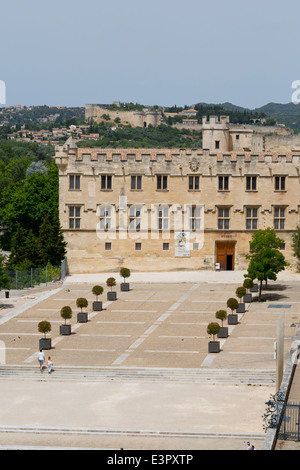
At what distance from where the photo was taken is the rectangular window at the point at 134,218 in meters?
79.8

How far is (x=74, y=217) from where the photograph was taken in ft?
262

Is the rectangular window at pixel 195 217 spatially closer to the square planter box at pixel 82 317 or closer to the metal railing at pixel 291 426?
the square planter box at pixel 82 317

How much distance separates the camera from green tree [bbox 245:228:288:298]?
230ft

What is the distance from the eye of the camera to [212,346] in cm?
5450

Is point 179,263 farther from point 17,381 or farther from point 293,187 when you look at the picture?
point 17,381

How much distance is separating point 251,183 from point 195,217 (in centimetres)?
538

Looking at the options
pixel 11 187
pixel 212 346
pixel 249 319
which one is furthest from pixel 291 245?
pixel 11 187

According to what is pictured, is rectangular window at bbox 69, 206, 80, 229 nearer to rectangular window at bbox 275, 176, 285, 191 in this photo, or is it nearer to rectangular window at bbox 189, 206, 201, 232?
rectangular window at bbox 189, 206, 201, 232

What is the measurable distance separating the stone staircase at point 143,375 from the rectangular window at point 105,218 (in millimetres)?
29254

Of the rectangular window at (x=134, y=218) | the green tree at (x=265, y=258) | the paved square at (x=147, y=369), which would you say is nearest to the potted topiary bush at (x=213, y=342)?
the paved square at (x=147, y=369)

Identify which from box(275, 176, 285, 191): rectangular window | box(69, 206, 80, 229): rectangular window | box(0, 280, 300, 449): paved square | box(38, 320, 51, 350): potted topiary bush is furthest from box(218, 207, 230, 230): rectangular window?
box(38, 320, 51, 350): potted topiary bush

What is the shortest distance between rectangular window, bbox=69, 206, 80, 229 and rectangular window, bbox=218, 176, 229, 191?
1186 centimetres

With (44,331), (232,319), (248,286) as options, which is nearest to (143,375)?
(44,331)

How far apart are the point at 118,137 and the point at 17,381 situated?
147124mm
